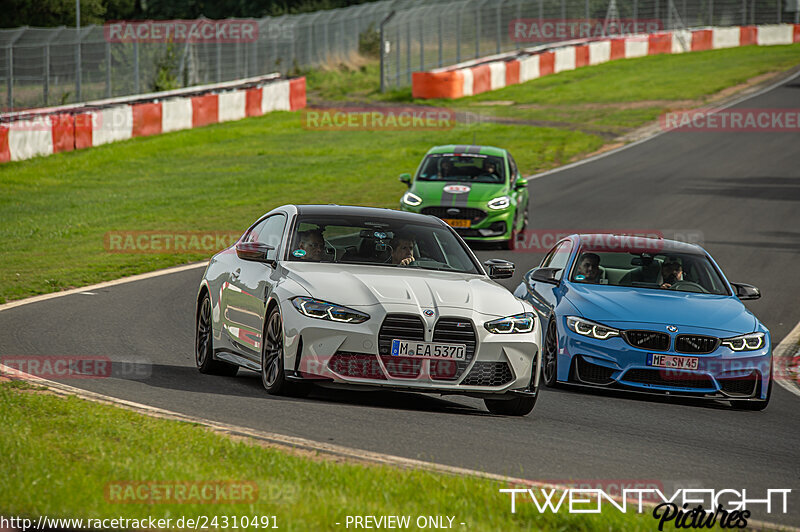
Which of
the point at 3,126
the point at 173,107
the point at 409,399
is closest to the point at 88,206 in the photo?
the point at 3,126

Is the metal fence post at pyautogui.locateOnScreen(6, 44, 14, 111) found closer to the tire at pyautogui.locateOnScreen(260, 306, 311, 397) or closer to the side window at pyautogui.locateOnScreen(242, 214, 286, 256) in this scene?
the side window at pyautogui.locateOnScreen(242, 214, 286, 256)

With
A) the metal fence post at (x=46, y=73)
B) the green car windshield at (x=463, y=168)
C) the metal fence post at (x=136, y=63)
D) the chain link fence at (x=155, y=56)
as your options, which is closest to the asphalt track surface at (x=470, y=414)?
the green car windshield at (x=463, y=168)

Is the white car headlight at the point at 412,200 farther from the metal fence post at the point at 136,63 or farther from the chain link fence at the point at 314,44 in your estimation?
the metal fence post at the point at 136,63

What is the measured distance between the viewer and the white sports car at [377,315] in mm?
8758

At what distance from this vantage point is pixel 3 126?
91.2 ft

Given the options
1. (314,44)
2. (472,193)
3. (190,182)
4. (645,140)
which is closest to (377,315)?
(472,193)

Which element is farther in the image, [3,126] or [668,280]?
[3,126]

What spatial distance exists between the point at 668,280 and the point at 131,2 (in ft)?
262

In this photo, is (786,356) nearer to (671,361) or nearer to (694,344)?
(694,344)

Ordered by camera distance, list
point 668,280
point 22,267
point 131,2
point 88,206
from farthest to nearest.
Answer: point 131,2 < point 88,206 < point 22,267 < point 668,280

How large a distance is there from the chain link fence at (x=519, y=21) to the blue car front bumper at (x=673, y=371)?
132 ft

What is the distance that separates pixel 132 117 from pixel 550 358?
80.5ft

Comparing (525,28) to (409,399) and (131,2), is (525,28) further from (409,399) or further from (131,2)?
(409,399)

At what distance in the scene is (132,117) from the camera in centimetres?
3366
